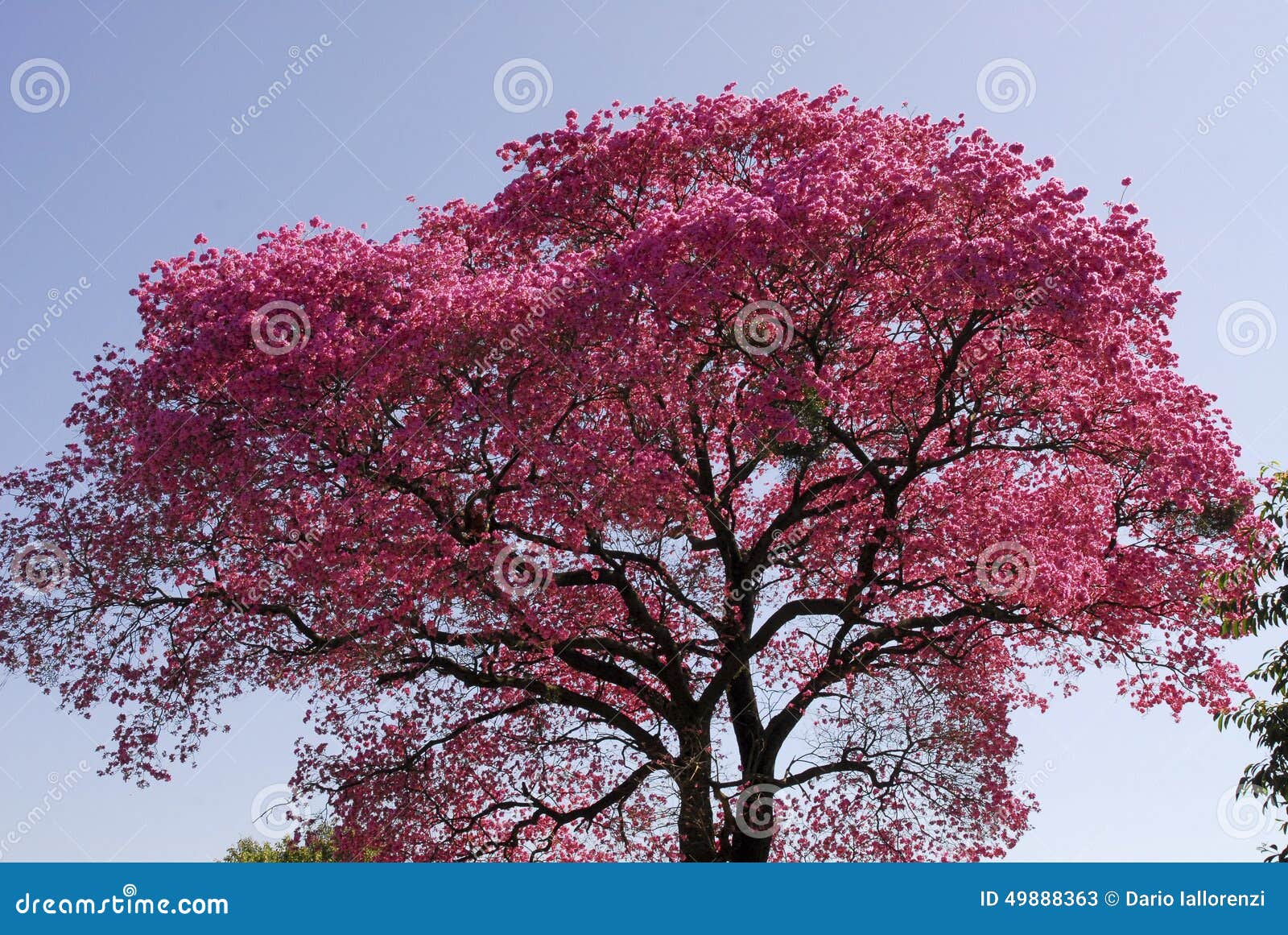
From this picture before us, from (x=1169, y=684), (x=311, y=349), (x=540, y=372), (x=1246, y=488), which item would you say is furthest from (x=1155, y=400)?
(x=311, y=349)

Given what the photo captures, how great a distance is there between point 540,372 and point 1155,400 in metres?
8.25

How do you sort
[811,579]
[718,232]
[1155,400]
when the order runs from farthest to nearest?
[811,579], [1155,400], [718,232]

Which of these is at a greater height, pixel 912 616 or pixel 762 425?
pixel 762 425

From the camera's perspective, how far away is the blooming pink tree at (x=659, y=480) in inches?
619

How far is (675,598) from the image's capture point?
1869 cm

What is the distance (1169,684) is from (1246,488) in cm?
292

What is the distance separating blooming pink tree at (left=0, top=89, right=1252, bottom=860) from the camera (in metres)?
15.7

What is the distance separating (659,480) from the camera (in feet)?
50.9

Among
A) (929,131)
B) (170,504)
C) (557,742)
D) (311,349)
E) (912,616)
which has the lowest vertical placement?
(557,742)

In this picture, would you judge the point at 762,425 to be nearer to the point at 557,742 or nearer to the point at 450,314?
the point at 450,314

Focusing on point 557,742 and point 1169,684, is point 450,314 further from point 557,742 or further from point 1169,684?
point 1169,684

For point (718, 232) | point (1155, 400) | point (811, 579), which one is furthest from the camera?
point (811, 579)

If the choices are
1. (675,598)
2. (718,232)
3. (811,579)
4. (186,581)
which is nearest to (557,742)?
(675,598)

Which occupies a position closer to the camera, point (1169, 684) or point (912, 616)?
point (1169, 684)
